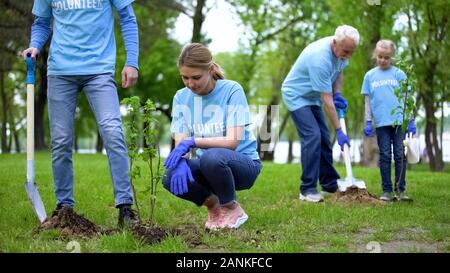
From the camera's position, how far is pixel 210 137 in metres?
3.85

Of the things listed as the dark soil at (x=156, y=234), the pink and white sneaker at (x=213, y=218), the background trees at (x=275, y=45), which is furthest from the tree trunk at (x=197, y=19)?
the dark soil at (x=156, y=234)

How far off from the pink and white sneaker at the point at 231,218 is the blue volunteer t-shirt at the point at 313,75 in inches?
80.2

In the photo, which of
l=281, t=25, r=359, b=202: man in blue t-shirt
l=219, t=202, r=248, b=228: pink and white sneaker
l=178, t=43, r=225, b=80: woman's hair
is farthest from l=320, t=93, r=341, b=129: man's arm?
l=178, t=43, r=225, b=80: woman's hair

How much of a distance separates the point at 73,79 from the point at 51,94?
0.20 m

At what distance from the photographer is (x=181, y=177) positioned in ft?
11.7

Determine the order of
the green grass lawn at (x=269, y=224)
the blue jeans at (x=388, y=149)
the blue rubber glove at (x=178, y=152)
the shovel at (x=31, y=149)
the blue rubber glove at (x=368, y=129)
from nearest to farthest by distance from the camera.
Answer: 1. the green grass lawn at (x=269, y=224)
2. the blue rubber glove at (x=178, y=152)
3. the shovel at (x=31, y=149)
4. the blue jeans at (x=388, y=149)
5. the blue rubber glove at (x=368, y=129)

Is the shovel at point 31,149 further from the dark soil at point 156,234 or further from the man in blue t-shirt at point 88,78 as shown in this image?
the dark soil at point 156,234

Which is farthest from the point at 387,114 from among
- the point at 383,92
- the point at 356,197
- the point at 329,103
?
the point at 356,197

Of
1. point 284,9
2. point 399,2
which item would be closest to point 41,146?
point 284,9

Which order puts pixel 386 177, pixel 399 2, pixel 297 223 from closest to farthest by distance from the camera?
pixel 297 223
pixel 386 177
pixel 399 2

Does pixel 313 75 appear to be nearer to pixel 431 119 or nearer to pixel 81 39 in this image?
pixel 81 39

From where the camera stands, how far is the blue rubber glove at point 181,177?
140 inches
